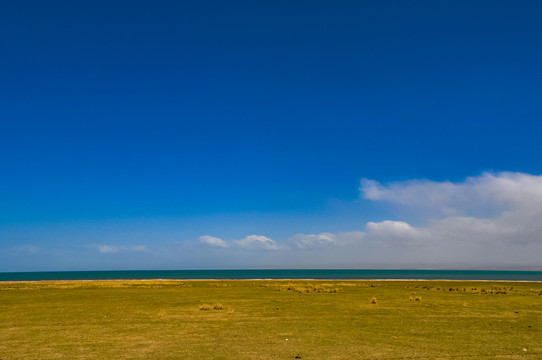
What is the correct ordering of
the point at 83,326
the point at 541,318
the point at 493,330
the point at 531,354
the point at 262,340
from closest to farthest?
the point at 531,354 → the point at 262,340 → the point at 493,330 → the point at 83,326 → the point at 541,318

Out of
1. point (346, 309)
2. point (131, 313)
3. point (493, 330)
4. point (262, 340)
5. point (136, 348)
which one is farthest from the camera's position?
point (346, 309)

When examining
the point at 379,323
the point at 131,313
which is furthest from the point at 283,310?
the point at 131,313

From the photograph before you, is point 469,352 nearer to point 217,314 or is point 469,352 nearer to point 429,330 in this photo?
point 429,330

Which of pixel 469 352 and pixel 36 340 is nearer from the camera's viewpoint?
pixel 469 352

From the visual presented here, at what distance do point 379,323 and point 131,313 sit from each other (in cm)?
1418

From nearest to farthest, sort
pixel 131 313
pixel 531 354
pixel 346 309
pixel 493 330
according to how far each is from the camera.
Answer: pixel 531 354 < pixel 493 330 < pixel 131 313 < pixel 346 309

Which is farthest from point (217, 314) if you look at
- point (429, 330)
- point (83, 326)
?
point (429, 330)

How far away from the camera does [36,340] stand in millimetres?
15789

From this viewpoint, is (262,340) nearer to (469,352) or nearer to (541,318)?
(469,352)

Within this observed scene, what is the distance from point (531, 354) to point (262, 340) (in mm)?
8989

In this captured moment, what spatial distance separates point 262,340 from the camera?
51.6 feet

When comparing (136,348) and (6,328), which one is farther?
(6,328)

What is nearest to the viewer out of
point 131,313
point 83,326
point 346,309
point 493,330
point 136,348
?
point 136,348

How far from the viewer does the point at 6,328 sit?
18828 millimetres
